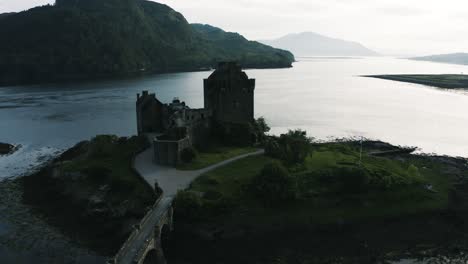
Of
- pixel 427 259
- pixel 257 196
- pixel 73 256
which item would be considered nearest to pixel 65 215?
pixel 73 256

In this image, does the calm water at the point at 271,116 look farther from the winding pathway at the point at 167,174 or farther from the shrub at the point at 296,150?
the shrub at the point at 296,150

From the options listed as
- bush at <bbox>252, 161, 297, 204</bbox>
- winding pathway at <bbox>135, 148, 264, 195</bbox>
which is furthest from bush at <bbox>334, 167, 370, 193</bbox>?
winding pathway at <bbox>135, 148, 264, 195</bbox>

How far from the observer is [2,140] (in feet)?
321

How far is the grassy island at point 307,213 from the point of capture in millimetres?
45250

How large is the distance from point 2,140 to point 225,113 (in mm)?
58149

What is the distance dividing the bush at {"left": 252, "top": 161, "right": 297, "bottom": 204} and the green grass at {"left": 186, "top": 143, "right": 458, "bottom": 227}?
1.14 metres

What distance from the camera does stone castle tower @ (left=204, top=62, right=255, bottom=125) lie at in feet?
252

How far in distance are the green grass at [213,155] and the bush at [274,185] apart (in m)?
11.9

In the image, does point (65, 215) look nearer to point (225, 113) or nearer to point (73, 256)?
point (73, 256)

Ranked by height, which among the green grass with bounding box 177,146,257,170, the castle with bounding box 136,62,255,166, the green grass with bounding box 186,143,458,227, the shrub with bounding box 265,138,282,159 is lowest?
the green grass with bounding box 186,143,458,227

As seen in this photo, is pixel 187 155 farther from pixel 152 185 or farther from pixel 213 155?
pixel 152 185

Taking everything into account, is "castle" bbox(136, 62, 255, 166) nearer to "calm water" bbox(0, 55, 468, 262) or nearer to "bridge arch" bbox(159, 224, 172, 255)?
"calm water" bbox(0, 55, 468, 262)

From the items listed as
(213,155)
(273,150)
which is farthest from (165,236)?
(273,150)

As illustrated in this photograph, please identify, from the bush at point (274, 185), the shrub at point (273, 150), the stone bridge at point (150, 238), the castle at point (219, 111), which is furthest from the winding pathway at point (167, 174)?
the castle at point (219, 111)
